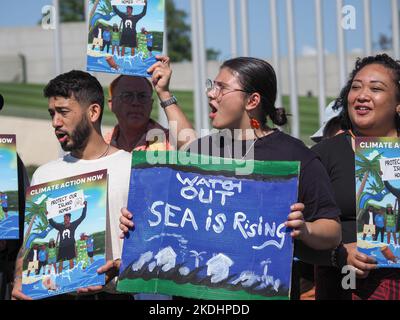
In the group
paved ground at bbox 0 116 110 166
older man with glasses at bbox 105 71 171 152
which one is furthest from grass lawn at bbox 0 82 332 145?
older man with glasses at bbox 105 71 171 152

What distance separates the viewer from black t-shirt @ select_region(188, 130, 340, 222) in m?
3.40

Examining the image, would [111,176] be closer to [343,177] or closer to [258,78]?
[258,78]

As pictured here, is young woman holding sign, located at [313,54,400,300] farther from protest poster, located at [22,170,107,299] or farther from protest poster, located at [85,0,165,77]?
protest poster, located at [22,170,107,299]

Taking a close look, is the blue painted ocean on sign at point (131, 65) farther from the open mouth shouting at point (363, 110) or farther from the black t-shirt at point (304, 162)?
the open mouth shouting at point (363, 110)

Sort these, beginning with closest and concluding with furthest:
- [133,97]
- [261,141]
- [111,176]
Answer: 1. [261,141]
2. [111,176]
3. [133,97]

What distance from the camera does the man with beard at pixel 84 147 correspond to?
3.73 m

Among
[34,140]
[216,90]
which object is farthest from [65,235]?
[34,140]

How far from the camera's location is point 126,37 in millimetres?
4090

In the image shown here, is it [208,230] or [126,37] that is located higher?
[126,37]

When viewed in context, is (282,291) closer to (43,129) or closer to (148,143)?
(148,143)

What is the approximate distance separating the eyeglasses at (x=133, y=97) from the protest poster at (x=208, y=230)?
3.92ft

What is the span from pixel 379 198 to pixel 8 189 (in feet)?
5.40

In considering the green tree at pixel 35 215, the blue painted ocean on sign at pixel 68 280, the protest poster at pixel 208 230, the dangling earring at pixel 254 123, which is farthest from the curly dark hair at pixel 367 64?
the green tree at pixel 35 215

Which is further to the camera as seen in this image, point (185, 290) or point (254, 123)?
point (254, 123)
